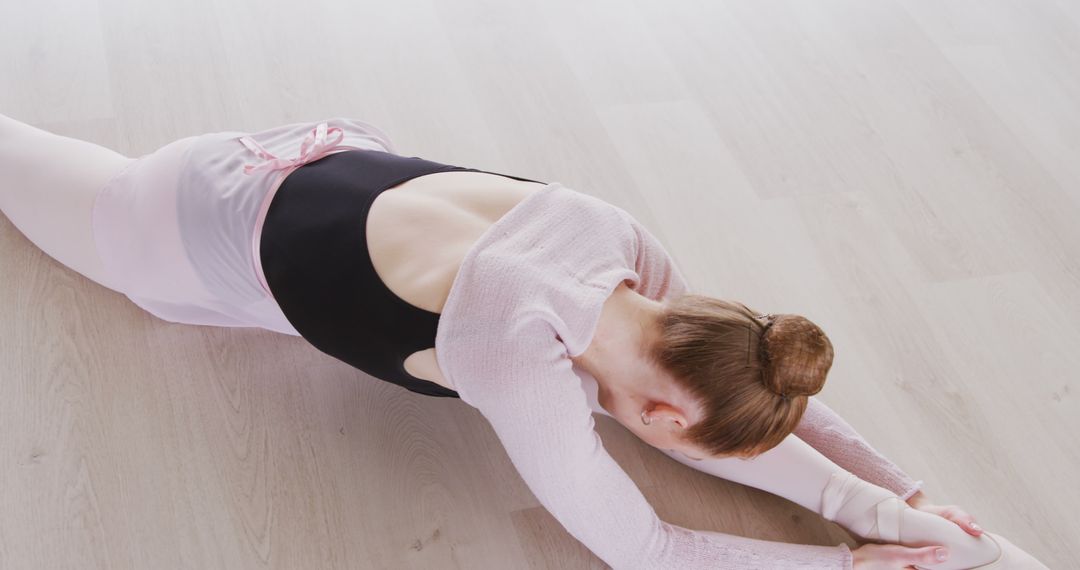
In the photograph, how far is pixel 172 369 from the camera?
1.63 meters

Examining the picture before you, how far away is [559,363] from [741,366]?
23 cm

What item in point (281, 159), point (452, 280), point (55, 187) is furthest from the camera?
point (55, 187)

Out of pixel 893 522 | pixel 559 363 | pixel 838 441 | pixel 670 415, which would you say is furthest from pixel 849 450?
pixel 559 363

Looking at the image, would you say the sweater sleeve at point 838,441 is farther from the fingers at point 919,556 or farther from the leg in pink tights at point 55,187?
the leg in pink tights at point 55,187

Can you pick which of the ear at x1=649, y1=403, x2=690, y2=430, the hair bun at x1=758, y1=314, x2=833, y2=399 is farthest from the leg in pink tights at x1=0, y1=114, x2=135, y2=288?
the hair bun at x1=758, y1=314, x2=833, y2=399

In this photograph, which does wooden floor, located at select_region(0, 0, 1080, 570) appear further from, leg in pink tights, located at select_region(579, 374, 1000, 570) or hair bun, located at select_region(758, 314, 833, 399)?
hair bun, located at select_region(758, 314, 833, 399)

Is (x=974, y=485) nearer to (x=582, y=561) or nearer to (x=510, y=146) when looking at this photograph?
(x=582, y=561)

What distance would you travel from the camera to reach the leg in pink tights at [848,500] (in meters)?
1.49

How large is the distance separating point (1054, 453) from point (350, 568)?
4.17 ft

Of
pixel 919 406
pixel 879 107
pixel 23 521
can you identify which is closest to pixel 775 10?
pixel 879 107

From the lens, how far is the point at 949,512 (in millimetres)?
1538

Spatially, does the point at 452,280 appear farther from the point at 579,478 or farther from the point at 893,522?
the point at 893,522

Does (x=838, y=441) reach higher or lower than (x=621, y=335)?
lower

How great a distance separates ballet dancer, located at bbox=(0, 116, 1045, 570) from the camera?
1232 mm
